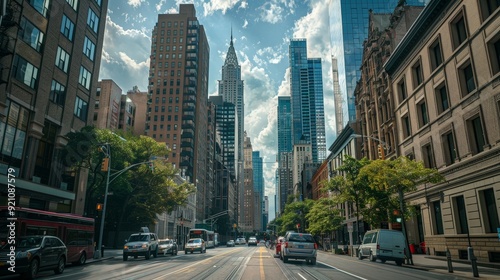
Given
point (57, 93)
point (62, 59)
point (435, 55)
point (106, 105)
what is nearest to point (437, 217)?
point (435, 55)

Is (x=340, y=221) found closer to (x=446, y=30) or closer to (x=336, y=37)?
(x=446, y=30)

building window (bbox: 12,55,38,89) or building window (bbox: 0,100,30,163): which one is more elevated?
building window (bbox: 12,55,38,89)

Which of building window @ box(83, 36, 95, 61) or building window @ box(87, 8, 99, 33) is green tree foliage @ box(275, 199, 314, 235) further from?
building window @ box(87, 8, 99, 33)

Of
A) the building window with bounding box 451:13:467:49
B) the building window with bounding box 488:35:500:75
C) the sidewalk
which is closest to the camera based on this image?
the sidewalk

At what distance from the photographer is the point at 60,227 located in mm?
20875

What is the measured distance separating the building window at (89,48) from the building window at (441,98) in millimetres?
36212

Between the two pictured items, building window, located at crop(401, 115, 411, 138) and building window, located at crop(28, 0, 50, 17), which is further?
building window, located at crop(401, 115, 411, 138)

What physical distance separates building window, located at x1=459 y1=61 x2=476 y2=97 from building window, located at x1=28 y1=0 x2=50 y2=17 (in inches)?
1393

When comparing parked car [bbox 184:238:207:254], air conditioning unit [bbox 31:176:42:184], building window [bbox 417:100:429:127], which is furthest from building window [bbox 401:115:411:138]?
air conditioning unit [bbox 31:176:42:184]

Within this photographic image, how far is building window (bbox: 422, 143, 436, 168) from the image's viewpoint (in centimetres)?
3130

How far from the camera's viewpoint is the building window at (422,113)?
1289 inches

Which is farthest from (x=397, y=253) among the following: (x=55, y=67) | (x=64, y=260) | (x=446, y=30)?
(x=55, y=67)

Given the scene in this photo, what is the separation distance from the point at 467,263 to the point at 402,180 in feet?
21.9

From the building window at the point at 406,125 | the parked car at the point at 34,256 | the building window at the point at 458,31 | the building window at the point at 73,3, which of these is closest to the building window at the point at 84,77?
the building window at the point at 73,3
